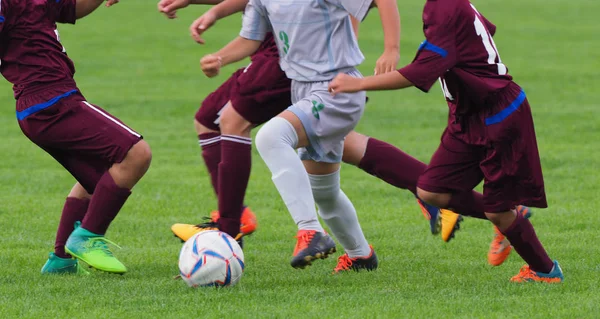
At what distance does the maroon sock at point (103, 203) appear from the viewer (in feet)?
19.4

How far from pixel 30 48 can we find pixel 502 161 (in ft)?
8.41

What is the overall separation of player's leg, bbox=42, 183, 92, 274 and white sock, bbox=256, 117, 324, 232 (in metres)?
1.33

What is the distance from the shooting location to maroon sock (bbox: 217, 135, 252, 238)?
6.22 metres

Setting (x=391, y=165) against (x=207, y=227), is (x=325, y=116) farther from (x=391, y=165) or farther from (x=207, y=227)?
(x=207, y=227)

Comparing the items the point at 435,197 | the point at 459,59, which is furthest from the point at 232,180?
the point at 459,59

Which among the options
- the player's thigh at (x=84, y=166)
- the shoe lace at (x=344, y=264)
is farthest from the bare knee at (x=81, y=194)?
the shoe lace at (x=344, y=264)

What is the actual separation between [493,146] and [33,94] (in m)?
2.45

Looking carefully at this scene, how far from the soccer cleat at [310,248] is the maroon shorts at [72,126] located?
1.14 meters

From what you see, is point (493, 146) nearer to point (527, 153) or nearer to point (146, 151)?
point (527, 153)

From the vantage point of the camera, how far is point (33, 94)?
5.82m

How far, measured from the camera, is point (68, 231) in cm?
621

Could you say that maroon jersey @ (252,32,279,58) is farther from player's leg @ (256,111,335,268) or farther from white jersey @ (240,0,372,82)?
player's leg @ (256,111,335,268)

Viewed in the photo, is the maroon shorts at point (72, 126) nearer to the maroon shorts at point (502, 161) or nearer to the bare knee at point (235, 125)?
the bare knee at point (235, 125)

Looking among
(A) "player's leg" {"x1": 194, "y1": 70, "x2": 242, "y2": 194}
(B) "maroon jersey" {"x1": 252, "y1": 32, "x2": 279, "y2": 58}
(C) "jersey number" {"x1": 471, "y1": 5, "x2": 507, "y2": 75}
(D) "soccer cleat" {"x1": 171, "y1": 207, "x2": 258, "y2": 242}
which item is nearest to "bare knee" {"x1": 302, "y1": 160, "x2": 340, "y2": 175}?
(D) "soccer cleat" {"x1": 171, "y1": 207, "x2": 258, "y2": 242}
